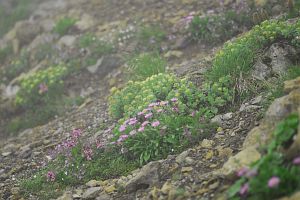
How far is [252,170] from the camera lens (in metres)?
4.12

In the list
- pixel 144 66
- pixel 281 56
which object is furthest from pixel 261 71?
pixel 144 66

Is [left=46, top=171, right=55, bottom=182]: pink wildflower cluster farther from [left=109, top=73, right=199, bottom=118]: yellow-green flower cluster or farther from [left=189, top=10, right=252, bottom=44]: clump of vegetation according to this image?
[left=189, top=10, right=252, bottom=44]: clump of vegetation

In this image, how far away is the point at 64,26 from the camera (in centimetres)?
1062

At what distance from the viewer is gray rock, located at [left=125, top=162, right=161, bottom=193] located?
17.5ft

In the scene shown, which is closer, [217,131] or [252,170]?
[252,170]

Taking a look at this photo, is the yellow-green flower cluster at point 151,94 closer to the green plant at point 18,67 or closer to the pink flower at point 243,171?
the pink flower at point 243,171

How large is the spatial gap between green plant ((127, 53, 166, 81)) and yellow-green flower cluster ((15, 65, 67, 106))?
1.71 meters

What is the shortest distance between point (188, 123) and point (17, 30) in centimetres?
688

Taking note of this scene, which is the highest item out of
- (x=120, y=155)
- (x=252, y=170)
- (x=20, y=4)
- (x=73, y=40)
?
(x=20, y=4)

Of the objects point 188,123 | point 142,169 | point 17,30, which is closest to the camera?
point 142,169

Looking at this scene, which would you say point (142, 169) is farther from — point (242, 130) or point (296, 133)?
point (296, 133)

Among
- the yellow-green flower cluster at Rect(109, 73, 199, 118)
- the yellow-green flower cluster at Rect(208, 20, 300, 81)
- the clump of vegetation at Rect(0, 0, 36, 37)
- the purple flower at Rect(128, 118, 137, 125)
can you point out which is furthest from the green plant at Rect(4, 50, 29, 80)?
the yellow-green flower cluster at Rect(208, 20, 300, 81)

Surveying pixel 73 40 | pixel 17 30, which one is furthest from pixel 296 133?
pixel 17 30

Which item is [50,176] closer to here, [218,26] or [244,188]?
[244,188]
